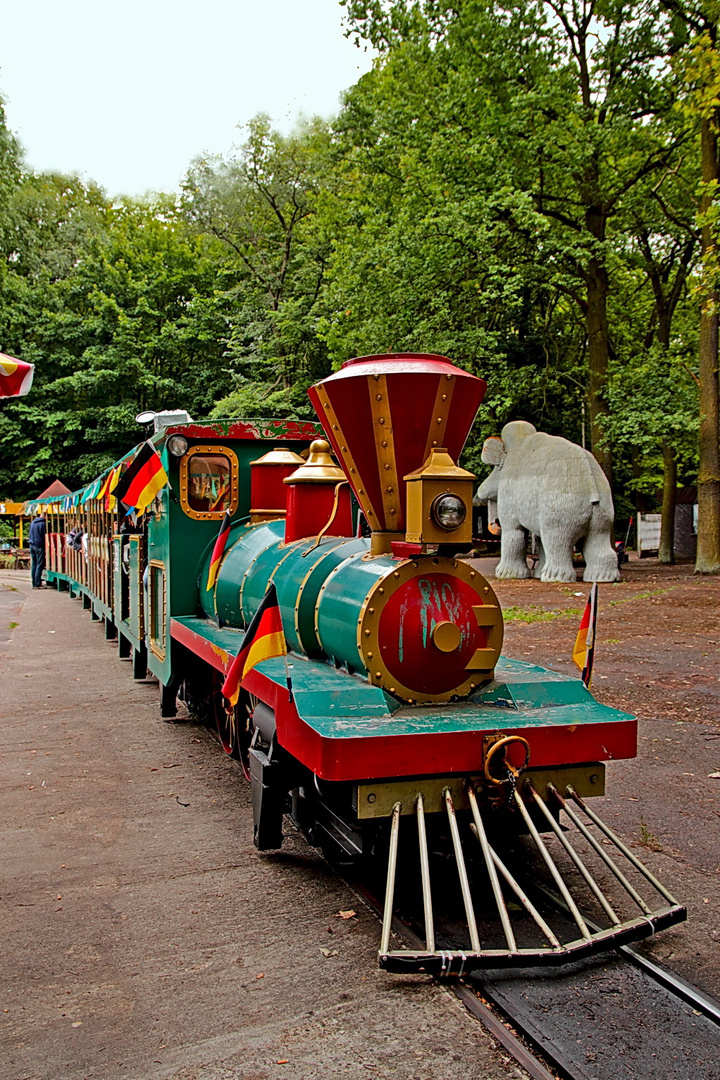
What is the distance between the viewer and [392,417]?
400 cm

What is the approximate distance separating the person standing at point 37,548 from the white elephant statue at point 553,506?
45.5 feet

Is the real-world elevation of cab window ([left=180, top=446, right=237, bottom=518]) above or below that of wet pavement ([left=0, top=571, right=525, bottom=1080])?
above

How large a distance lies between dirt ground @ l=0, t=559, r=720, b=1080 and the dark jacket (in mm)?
18151

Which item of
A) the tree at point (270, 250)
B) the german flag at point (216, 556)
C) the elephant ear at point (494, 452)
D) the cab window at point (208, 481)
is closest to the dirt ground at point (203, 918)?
the german flag at point (216, 556)

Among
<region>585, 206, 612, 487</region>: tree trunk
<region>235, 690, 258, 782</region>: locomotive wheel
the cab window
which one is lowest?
<region>235, 690, 258, 782</region>: locomotive wheel

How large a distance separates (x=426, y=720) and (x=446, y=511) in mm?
908

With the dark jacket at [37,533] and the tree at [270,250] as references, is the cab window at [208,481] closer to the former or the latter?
the tree at [270,250]

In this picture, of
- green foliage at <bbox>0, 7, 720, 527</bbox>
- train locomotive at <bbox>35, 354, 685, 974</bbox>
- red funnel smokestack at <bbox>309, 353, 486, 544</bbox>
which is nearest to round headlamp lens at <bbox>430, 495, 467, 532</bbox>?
train locomotive at <bbox>35, 354, 685, 974</bbox>

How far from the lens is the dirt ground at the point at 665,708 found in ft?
12.8

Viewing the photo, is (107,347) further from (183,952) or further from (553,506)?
(183,952)

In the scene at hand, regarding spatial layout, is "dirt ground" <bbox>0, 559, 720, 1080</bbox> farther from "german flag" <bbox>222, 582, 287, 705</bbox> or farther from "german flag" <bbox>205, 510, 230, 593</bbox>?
"german flag" <bbox>205, 510, 230, 593</bbox>

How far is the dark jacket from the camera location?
2511 centimetres

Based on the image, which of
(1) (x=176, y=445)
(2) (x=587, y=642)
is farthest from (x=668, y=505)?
(2) (x=587, y=642)

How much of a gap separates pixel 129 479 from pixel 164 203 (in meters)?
39.0
